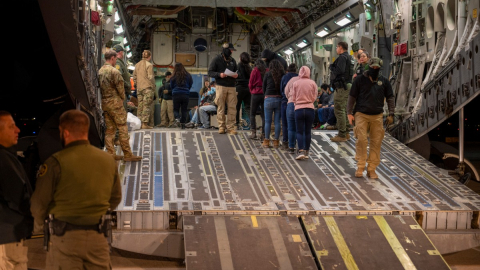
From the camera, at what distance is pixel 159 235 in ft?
23.0

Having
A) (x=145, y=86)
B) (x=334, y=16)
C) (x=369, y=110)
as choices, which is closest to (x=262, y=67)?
(x=145, y=86)

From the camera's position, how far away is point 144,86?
12305 mm

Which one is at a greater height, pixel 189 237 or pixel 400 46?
pixel 400 46

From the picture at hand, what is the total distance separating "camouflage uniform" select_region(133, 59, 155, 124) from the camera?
12212mm

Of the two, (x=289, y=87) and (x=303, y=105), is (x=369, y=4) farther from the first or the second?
(x=303, y=105)

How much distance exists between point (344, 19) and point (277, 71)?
608 cm

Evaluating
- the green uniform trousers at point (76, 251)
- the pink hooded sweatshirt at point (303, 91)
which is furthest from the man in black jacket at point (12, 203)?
the pink hooded sweatshirt at point (303, 91)

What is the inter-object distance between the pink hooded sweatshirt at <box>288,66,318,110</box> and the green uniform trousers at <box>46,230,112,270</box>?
5478 millimetres

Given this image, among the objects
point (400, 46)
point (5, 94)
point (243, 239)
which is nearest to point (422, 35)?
point (400, 46)

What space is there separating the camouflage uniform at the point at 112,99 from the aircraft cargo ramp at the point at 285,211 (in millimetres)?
571

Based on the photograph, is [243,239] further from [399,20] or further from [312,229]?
[399,20]

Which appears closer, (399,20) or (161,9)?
(399,20)

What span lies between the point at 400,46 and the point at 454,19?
61.7 inches

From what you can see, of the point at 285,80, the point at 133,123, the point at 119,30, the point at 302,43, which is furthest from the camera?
the point at 302,43
